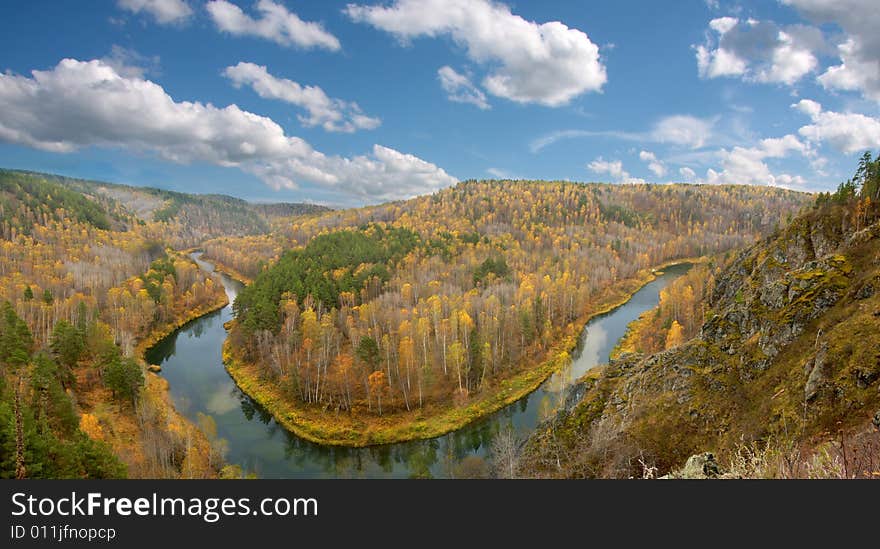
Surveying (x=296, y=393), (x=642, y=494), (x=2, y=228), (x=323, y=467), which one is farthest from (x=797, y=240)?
(x=2, y=228)

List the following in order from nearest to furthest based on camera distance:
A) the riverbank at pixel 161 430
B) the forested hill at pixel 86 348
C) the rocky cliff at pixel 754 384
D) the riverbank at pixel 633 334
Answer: the rocky cliff at pixel 754 384 → the forested hill at pixel 86 348 → the riverbank at pixel 161 430 → the riverbank at pixel 633 334

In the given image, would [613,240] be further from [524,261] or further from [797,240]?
[797,240]

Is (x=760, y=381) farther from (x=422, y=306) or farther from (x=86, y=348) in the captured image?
(x=86, y=348)

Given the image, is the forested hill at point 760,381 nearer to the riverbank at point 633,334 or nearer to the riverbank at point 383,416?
the riverbank at point 383,416

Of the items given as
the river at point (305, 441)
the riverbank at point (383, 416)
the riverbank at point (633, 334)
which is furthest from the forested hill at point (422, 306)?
the riverbank at point (633, 334)

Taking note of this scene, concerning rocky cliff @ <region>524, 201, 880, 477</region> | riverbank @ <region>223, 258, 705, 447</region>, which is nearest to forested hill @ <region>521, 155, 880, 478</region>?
rocky cliff @ <region>524, 201, 880, 477</region>

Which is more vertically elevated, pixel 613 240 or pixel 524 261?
pixel 613 240

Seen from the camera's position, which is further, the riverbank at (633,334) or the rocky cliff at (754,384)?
the riverbank at (633,334)
